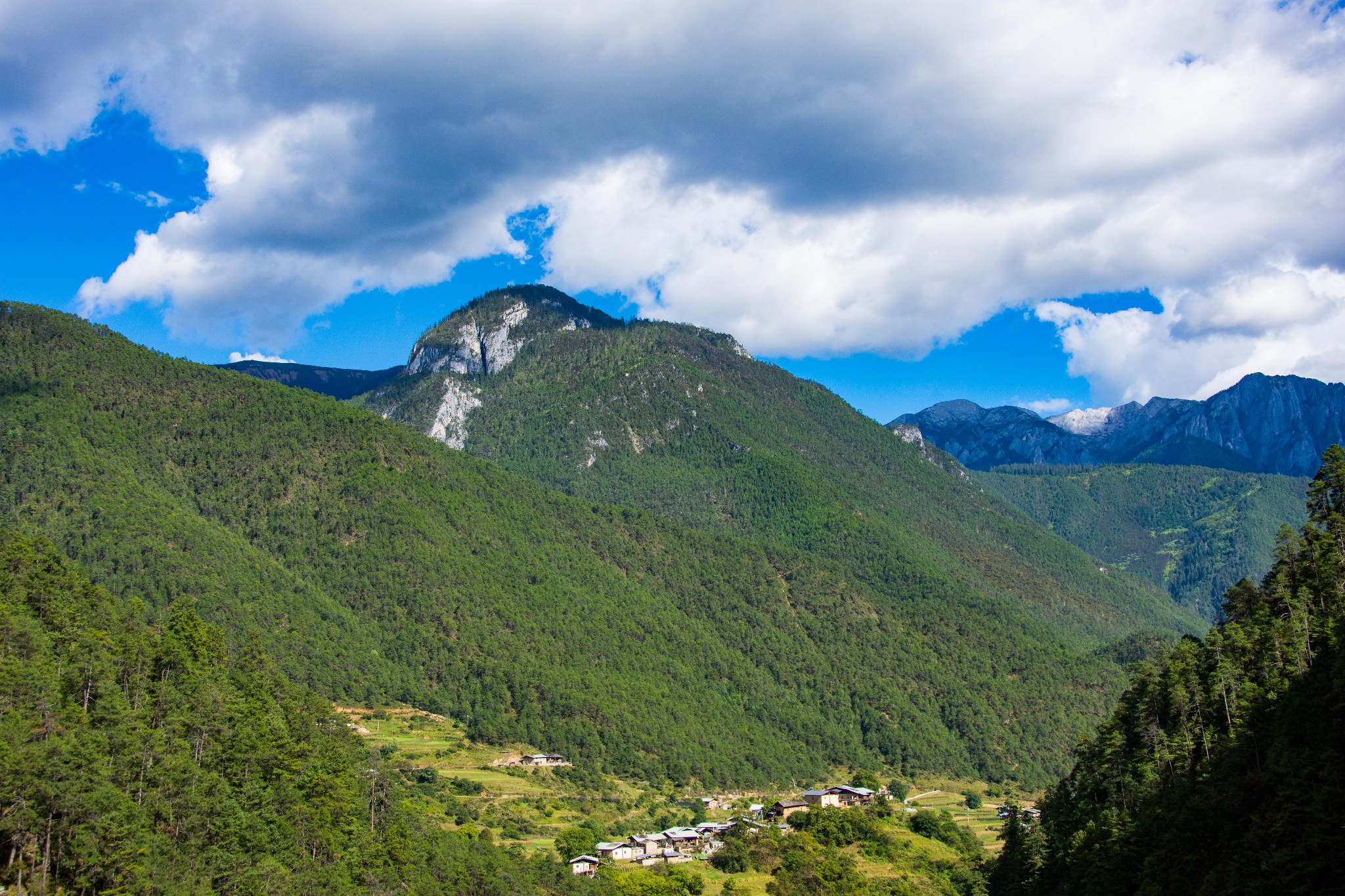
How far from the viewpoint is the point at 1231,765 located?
65.0 m

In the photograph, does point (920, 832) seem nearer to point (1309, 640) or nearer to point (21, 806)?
point (1309, 640)

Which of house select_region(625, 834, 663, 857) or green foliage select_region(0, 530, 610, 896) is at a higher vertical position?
green foliage select_region(0, 530, 610, 896)

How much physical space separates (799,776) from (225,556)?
117600 millimetres

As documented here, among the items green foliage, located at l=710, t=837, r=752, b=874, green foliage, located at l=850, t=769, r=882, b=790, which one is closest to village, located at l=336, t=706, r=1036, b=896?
green foliage, located at l=850, t=769, r=882, b=790

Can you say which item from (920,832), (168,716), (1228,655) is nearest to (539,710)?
(920,832)

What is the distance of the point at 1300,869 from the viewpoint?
50.6m

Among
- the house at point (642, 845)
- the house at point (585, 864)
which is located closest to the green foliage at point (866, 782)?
the house at point (642, 845)

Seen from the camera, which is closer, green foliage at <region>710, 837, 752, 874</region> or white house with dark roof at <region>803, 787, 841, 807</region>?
green foliage at <region>710, 837, 752, 874</region>

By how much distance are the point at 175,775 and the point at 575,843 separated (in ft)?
186

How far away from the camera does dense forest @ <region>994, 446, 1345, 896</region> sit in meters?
54.0

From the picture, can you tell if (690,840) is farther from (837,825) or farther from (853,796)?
(853,796)

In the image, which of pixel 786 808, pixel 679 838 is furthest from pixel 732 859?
pixel 786 808

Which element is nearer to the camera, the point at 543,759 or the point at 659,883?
the point at 659,883

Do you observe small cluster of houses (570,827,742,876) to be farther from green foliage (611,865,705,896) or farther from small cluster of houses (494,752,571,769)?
small cluster of houses (494,752,571,769)
